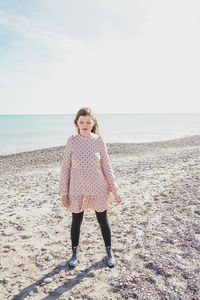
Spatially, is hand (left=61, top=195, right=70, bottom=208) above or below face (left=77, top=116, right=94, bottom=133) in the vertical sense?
below

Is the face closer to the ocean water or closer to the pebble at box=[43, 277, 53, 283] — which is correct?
the pebble at box=[43, 277, 53, 283]

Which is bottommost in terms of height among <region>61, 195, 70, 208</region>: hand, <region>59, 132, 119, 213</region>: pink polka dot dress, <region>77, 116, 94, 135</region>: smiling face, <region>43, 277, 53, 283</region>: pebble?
<region>43, 277, 53, 283</region>: pebble

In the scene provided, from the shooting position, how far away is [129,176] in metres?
11.3

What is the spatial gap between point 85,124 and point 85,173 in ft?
2.69

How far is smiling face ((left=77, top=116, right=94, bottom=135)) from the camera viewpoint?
12.7 ft

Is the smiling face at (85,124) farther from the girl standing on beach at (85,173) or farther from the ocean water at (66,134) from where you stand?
the ocean water at (66,134)

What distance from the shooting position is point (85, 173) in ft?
12.6

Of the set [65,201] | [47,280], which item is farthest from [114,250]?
[65,201]

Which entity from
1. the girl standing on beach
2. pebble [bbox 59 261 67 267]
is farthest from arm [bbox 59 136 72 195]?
pebble [bbox 59 261 67 267]

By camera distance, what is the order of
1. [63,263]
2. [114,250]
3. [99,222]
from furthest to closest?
[114,250]
[63,263]
[99,222]

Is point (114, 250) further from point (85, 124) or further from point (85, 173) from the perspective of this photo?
point (85, 124)

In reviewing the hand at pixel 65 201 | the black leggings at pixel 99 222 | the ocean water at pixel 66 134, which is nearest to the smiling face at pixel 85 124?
the hand at pixel 65 201

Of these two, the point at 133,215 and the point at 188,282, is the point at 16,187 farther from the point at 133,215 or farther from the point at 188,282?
the point at 188,282

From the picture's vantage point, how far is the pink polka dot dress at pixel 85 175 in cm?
384
